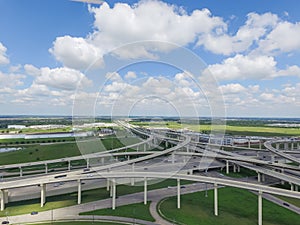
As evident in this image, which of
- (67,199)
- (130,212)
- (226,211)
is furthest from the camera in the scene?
(67,199)

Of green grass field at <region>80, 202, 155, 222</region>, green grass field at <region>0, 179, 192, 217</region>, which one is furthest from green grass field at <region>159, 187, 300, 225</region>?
green grass field at <region>0, 179, 192, 217</region>

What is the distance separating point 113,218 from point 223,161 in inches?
985

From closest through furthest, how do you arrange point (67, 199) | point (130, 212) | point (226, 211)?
point (130, 212) < point (226, 211) < point (67, 199)

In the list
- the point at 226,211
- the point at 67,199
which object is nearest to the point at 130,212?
the point at 67,199

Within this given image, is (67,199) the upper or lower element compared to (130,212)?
lower

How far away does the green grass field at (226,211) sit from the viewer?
63.3 ft

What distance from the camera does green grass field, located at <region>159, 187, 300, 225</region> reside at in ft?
63.3

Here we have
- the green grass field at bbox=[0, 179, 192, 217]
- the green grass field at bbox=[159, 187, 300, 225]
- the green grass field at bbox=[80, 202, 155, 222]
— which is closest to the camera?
the green grass field at bbox=[159, 187, 300, 225]

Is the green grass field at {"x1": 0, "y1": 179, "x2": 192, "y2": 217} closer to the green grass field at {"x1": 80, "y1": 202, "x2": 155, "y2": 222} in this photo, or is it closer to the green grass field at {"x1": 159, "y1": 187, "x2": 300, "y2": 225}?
the green grass field at {"x1": 80, "y1": 202, "x2": 155, "y2": 222}

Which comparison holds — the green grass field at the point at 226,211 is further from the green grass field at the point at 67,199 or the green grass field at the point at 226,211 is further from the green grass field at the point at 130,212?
the green grass field at the point at 67,199

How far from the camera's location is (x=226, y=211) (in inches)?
838

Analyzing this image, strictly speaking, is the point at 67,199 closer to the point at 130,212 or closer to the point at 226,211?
the point at 130,212

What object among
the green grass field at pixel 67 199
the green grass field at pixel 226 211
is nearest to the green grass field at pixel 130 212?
the green grass field at pixel 226 211

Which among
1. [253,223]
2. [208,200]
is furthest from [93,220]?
[253,223]
